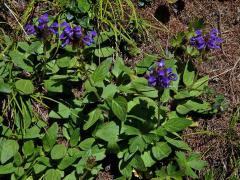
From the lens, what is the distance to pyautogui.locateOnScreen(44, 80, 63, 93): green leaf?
3041 millimetres

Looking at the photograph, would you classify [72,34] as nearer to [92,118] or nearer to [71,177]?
[92,118]

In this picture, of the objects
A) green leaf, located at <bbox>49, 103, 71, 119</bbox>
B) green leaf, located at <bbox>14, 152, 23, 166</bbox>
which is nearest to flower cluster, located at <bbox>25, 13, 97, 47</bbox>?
green leaf, located at <bbox>49, 103, 71, 119</bbox>

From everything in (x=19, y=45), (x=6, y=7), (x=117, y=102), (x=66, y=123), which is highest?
(x=6, y=7)

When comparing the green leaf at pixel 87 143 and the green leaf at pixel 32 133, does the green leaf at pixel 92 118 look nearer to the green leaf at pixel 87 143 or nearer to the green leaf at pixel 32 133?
the green leaf at pixel 87 143

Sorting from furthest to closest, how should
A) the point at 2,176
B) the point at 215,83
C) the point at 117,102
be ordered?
the point at 215,83
the point at 2,176
the point at 117,102

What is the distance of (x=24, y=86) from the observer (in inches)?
120

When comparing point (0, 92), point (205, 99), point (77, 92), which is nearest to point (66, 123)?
point (77, 92)

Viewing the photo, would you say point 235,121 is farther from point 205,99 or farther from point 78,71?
point 78,71

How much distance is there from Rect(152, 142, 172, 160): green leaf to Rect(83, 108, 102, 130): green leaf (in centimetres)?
41

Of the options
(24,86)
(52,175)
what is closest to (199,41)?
(24,86)

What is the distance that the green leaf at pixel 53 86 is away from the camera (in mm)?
3041

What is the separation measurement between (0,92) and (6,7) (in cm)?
64

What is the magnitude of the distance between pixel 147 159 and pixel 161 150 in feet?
0.38

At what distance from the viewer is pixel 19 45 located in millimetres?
3123
